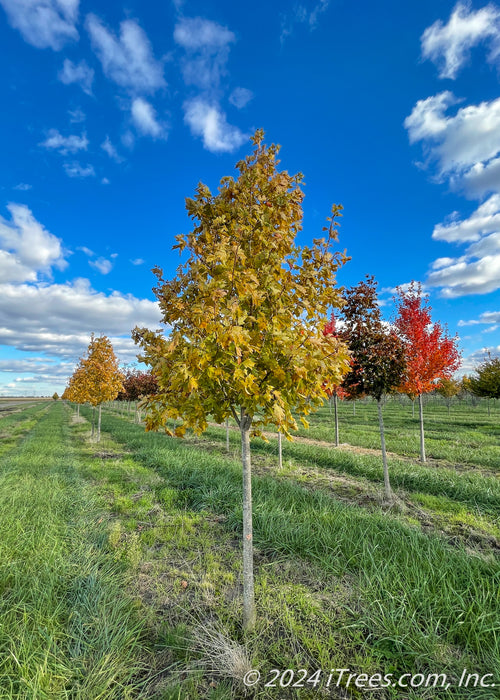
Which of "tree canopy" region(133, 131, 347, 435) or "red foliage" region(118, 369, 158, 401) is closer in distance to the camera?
"tree canopy" region(133, 131, 347, 435)

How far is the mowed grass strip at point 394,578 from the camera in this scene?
280 cm

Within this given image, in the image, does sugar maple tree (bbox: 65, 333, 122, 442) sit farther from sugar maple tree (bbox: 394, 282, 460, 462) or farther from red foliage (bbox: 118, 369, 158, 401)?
sugar maple tree (bbox: 394, 282, 460, 462)

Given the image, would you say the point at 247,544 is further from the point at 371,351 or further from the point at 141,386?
the point at 141,386

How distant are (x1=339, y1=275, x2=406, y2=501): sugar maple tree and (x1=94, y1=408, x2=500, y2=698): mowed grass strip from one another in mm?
2927

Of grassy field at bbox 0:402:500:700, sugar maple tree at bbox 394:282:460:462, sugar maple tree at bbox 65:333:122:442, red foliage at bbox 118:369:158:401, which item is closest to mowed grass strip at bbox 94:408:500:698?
grassy field at bbox 0:402:500:700

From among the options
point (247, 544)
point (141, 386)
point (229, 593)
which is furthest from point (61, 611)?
point (141, 386)

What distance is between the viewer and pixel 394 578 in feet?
12.0

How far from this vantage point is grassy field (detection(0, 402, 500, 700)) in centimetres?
264

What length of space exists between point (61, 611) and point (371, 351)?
711cm

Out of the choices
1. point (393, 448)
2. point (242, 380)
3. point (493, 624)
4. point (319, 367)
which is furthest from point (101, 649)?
point (393, 448)

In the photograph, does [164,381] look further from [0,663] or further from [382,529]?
[382,529]

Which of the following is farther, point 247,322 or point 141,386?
point 141,386

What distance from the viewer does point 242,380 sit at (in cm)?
275

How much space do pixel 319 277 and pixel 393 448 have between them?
540 inches
